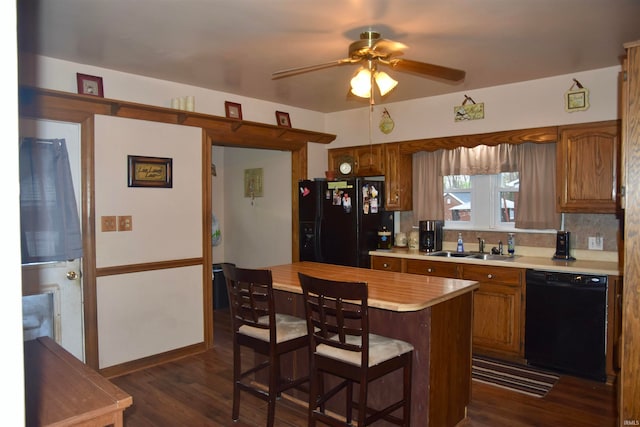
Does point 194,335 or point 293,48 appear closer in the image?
point 293,48

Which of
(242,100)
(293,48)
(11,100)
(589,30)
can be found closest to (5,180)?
(11,100)

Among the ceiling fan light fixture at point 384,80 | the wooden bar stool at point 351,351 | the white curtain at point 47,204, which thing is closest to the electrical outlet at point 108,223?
the white curtain at point 47,204

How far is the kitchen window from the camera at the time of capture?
460 cm

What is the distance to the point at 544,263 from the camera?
384 cm

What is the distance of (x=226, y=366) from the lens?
388 cm

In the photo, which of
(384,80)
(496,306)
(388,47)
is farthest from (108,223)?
(496,306)

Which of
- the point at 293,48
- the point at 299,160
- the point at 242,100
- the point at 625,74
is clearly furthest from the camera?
the point at 299,160

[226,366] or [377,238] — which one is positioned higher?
[377,238]

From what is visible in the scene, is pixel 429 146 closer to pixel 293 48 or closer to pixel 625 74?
pixel 293 48

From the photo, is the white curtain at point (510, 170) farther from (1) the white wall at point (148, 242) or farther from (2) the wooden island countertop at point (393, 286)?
(1) the white wall at point (148, 242)

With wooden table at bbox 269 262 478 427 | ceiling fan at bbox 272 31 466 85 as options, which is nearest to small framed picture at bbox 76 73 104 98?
ceiling fan at bbox 272 31 466 85

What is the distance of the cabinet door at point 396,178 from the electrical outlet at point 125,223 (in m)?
2.76

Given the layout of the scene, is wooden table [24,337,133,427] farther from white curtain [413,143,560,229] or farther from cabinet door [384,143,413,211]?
white curtain [413,143,560,229]

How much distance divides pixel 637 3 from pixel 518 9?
640 millimetres
